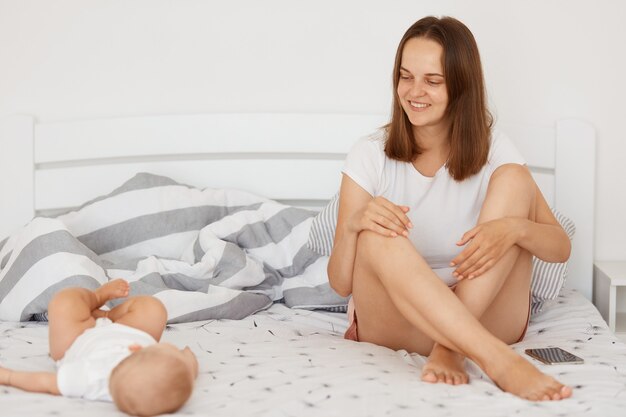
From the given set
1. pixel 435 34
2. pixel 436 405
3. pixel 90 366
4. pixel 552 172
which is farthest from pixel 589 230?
pixel 90 366

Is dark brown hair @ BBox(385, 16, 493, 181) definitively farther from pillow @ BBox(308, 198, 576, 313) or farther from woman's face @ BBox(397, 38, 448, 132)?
pillow @ BBox(308, 198, 576, 313)

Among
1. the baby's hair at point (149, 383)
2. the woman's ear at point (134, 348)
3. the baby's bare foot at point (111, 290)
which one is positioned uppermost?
the baby's bare foot at point (111, 290)

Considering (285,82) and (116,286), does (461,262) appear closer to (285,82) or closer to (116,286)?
(116,286)

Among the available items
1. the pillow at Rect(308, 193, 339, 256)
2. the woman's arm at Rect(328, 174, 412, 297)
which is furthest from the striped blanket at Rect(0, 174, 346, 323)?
the woman's arm at Rect(328, 174, 412, 297)

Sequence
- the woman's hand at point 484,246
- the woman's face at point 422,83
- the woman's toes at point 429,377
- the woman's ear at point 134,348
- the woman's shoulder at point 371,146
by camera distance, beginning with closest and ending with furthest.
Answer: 1. the woman's ear at point 134,348
2. the woman's toes at point 429,377
3. the woman's hand at point 484,246
4. the woman's face at point 422,83
5. the woman's shoulder at point 371,146

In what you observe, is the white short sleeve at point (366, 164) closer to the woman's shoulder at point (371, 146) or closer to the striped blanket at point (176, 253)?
the woman's shoulder at point (371, 146)

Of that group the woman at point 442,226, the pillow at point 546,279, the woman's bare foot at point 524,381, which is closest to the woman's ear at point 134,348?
the woman at point 442,226

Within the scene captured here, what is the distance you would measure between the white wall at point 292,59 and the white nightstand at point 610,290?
11 centimetres

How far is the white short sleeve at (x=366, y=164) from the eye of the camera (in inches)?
74.6

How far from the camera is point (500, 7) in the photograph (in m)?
2.57

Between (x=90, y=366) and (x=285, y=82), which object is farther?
(x=285, y=82)

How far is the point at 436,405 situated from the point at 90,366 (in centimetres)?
57

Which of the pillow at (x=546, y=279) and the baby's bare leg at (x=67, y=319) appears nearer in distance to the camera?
the baby's bare leg at (x=67, y=319)

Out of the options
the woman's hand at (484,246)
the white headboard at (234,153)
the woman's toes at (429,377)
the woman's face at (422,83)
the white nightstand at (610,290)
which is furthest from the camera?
the white headboard at (234,153)
